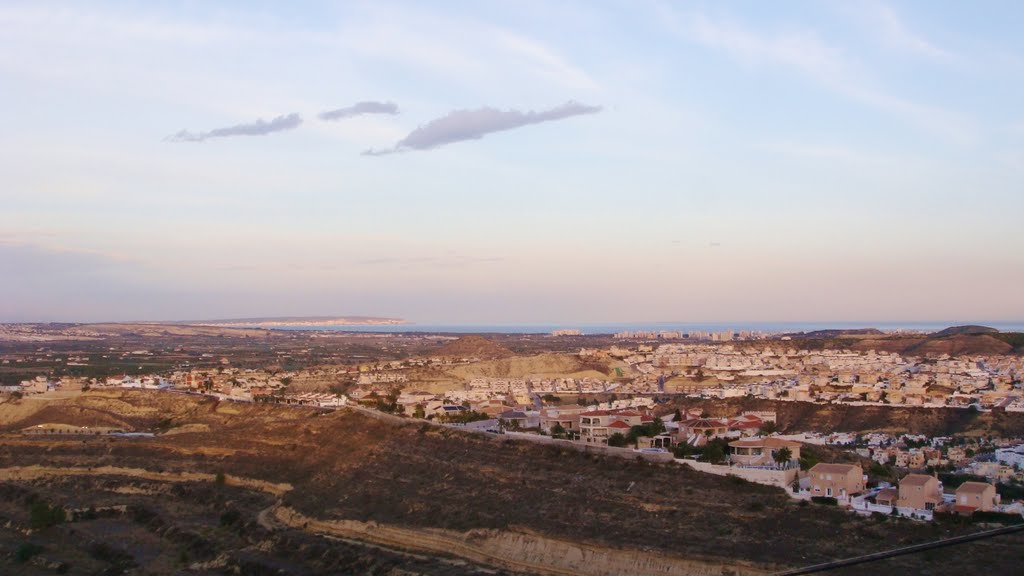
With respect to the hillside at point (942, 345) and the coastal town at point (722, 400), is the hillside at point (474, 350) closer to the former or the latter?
the coastal town at point (722, 400)

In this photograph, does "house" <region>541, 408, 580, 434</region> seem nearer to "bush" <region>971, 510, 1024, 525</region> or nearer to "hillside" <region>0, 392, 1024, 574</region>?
"hillside" <region>0, 392, 1024, 574</region>

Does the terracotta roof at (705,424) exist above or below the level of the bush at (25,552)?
above

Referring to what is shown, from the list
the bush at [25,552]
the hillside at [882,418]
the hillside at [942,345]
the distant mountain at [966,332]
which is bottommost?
the bush at [25,552]

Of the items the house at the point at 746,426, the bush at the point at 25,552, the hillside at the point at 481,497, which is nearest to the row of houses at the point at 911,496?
the hillside at the point at 481,497

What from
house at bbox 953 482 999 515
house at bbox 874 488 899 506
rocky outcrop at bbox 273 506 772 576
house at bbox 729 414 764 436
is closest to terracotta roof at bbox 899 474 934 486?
house at bbox 874 488 899 506

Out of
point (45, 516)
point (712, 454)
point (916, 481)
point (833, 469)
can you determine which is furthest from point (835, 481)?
point (45, 516)

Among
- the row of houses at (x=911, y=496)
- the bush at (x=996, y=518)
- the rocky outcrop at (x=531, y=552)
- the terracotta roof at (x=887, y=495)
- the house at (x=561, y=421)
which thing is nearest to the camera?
the rocky outcrop at (x=531, y=552)

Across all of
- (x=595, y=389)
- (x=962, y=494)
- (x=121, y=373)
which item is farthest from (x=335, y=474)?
(x=121, y=373)
